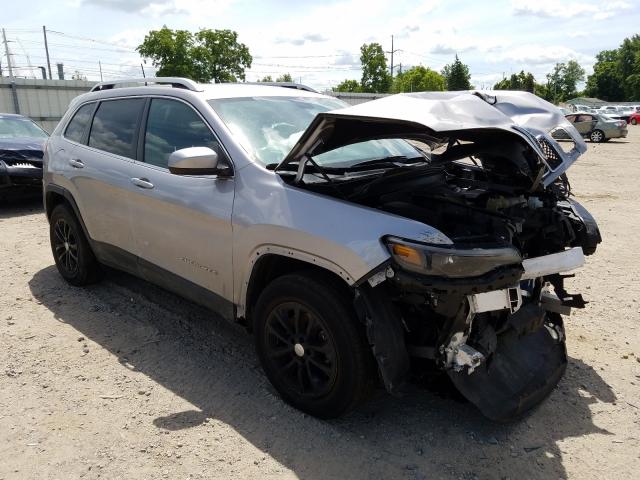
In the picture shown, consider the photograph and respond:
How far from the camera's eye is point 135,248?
4.12m

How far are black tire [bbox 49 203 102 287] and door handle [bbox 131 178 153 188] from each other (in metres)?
1.26

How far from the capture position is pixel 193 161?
310 centimetres

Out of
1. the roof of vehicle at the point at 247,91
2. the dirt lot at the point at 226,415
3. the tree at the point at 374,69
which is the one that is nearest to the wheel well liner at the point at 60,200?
the dirt lot at the point at 226,415

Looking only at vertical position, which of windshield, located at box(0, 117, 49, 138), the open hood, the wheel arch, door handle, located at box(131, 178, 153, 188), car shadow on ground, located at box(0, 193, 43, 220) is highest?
the open hood

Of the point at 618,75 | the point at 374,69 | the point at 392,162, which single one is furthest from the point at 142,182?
the point at 618,75

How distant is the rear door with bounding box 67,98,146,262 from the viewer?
4.14 meters

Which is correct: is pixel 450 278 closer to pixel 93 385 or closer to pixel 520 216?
pixel 520 216

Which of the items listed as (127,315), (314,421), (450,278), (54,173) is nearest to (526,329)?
(450,278)

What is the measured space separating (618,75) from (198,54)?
3531 inches

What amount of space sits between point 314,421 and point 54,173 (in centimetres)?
353

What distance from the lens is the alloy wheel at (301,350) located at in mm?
2889

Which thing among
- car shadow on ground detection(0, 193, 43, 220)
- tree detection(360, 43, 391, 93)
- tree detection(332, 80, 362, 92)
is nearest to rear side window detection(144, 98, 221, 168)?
car shadow on ground detection(0, 193, 43, 220)

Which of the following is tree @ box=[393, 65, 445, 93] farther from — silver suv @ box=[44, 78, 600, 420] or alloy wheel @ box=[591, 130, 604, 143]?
silver suv @ box=[44, 78, 600, 420]

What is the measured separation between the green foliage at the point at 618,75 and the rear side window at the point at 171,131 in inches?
4102
